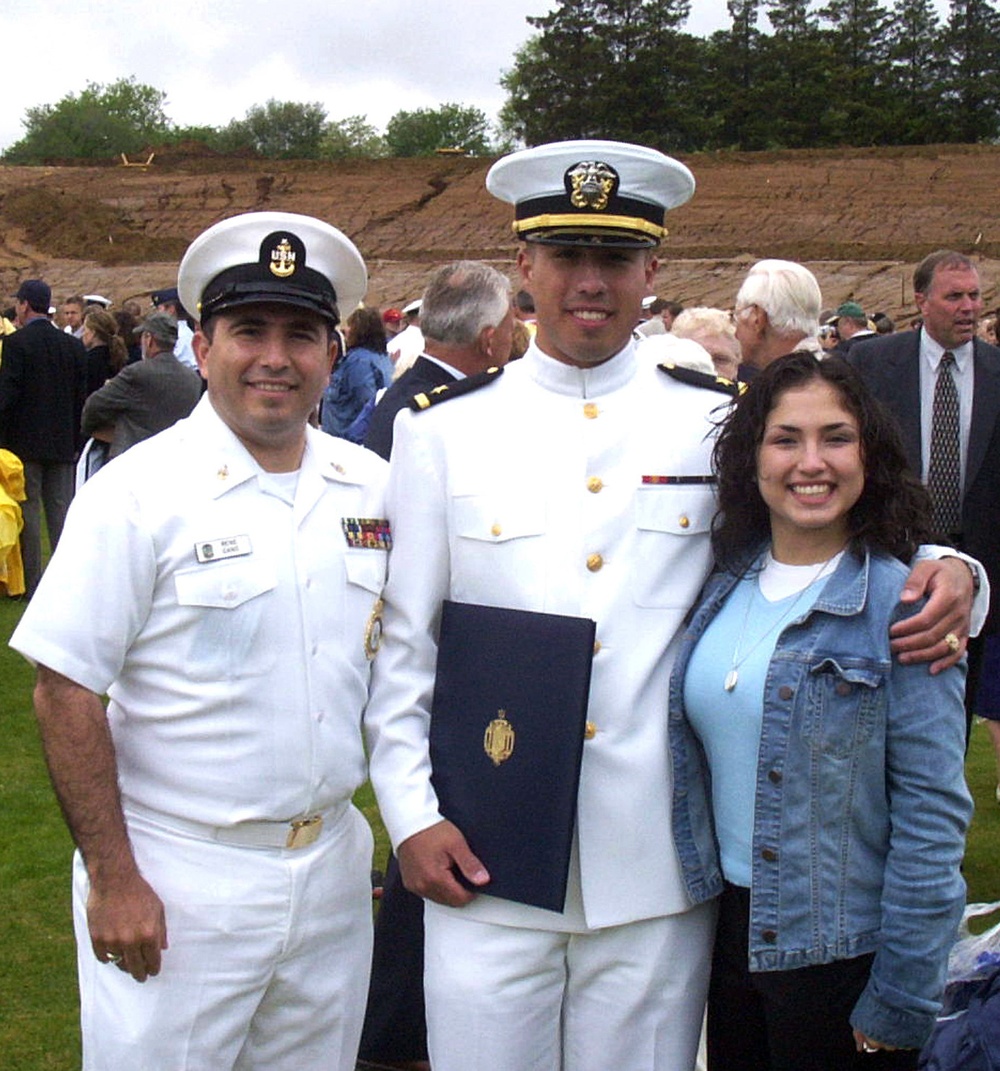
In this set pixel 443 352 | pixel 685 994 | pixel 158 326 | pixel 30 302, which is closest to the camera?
pixel 685 994

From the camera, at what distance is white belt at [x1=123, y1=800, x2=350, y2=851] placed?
2469 mm

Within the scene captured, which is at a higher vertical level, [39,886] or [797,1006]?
[797,1006]

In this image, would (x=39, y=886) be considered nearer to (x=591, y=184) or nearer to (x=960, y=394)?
(x=591, y=184)

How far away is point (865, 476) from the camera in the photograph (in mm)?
2527

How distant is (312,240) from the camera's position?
2.72 meters

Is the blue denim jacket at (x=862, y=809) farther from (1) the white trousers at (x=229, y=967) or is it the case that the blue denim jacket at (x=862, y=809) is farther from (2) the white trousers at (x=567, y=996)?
(1) the white trousers at (x=229, y=967)

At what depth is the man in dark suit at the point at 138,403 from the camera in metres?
8.39

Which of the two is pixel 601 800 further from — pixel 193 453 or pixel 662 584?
pixel 193 453

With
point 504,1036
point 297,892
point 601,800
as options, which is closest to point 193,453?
point 297,892

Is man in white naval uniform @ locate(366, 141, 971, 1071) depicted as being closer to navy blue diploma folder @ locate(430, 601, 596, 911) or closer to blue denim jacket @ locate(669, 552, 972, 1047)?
navy blue diploma folder @ locate(430, 601, 596, 911)

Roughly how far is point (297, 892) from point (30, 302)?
29.3 feet

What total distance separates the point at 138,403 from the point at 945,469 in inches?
197

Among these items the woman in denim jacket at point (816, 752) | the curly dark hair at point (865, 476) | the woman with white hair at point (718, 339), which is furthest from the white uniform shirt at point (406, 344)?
the woman in denim jacket at point (816, 752)

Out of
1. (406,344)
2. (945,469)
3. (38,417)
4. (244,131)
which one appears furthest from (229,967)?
(244,131)
